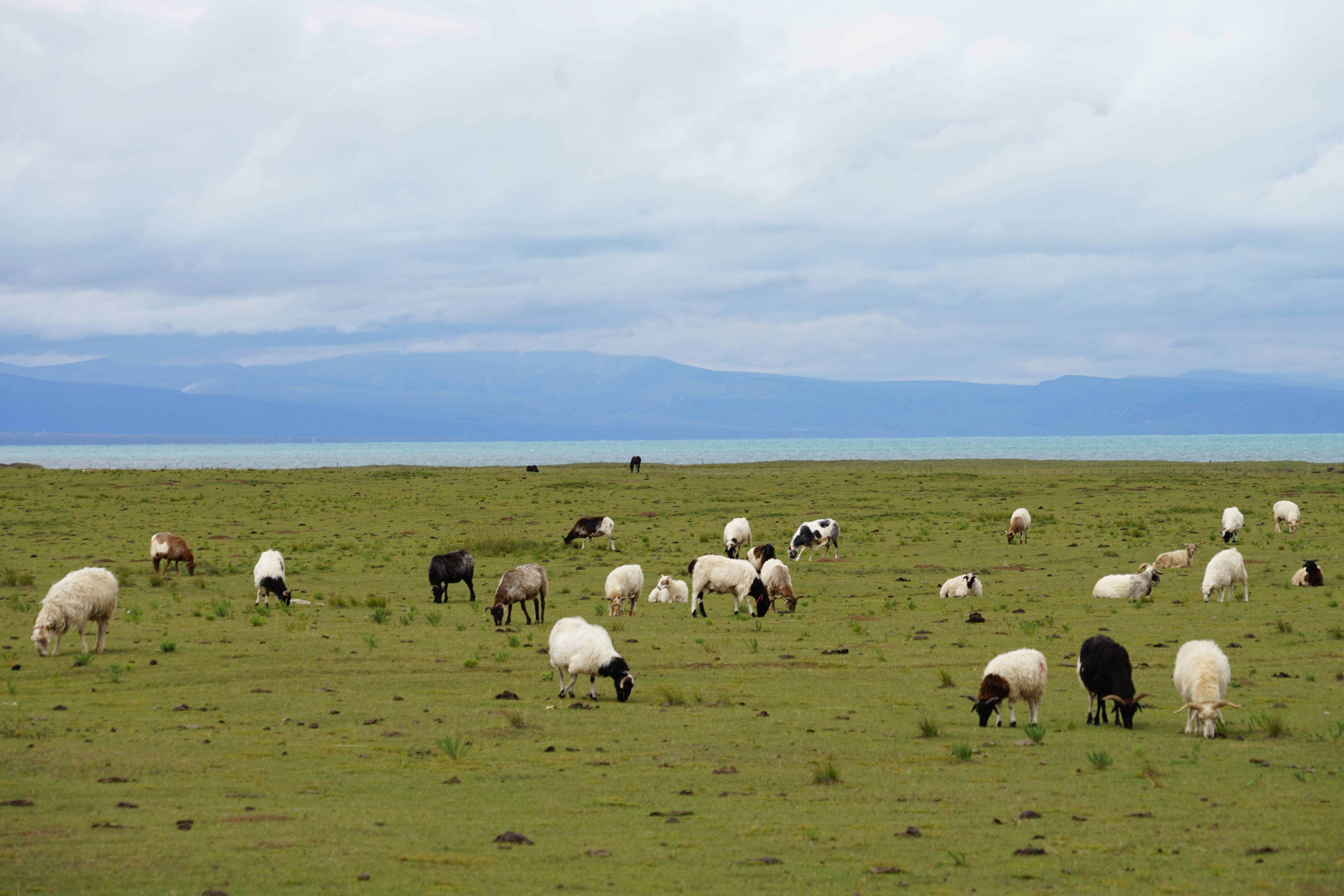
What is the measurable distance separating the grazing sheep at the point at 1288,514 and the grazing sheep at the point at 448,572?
109 ft

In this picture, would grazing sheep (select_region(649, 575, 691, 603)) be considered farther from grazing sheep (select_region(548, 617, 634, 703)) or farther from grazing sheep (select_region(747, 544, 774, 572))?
grazing sheep (select_region(548, 617, 634, 703))

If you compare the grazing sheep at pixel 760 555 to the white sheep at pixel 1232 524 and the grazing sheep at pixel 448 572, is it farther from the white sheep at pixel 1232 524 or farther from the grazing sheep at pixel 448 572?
the white sheep at pixel 1232 524

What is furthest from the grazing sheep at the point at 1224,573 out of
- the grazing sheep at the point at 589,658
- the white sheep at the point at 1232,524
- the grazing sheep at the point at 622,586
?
the grazing sheep at the point at 589,658

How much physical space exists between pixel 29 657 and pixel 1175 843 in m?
18.7

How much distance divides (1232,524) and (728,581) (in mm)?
25075

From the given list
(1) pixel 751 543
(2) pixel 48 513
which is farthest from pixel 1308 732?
(2) pixel 48 513

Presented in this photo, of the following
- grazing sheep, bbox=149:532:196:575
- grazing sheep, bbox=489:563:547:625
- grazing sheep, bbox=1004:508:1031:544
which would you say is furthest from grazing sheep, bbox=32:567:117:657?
grazing sheep, bbox=1004:508:1031:544

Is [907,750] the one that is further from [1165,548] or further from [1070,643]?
[1165,548]

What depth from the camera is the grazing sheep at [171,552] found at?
1331 inches

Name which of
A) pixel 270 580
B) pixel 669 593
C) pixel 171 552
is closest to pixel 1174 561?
pixel 669 593

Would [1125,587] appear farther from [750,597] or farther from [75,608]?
[75,608]

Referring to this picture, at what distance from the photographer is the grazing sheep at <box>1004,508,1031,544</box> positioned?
141 ft

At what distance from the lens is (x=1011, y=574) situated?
34.7 m

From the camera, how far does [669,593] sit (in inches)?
1187
